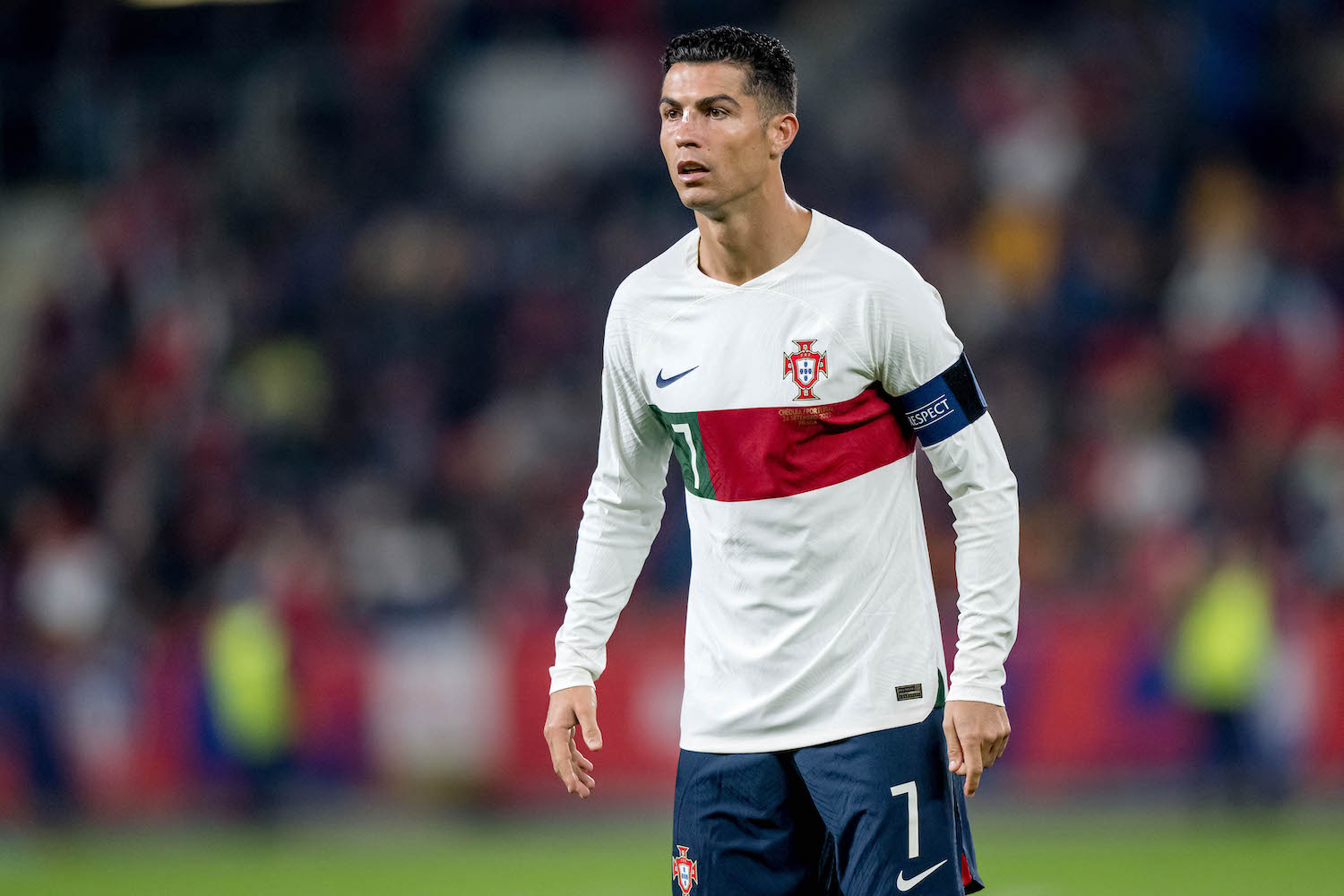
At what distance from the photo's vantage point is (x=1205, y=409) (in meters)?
12.4

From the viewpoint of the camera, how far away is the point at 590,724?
4020mm

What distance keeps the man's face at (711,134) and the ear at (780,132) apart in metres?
0.06

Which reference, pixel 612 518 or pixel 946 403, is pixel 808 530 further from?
pixel 612 518

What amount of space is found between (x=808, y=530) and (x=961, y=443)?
0.37 m

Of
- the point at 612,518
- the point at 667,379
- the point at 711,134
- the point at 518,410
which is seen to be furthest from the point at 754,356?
the point at 518,410

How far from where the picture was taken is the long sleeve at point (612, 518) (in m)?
4.13

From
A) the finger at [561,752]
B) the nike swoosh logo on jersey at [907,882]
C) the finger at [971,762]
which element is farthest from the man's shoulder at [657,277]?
the nike swoosh logo on jersey at [907,882]

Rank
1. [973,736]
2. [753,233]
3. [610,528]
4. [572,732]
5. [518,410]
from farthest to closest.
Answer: [518,410] → [610,528] → [572,732] → [753,233] → [973,736]

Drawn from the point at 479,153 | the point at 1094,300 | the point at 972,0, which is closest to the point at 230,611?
the point at 479,153

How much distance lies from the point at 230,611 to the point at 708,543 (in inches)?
332

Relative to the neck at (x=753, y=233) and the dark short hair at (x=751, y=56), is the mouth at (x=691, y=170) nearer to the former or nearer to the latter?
the neck at (x=753, y=233)

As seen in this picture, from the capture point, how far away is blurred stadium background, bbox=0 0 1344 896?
36.7ft

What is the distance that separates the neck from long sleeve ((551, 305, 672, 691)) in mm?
297

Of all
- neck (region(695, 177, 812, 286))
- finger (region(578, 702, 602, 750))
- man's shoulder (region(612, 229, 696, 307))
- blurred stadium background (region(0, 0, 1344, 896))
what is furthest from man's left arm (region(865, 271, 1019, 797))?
blurred stadium background (region(0, 0, 1344, 896))
